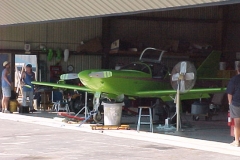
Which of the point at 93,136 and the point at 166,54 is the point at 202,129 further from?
the point at 166,54

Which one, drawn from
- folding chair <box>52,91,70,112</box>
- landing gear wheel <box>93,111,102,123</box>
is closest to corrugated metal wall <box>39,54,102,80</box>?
folding chair <box>52,91,70,112</box>

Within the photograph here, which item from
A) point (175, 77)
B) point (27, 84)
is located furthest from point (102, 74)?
point (27, 84)

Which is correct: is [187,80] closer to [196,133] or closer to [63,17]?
[196,133]

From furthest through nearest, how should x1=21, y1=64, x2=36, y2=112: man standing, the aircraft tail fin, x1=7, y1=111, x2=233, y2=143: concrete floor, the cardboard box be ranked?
the cardboard box → the aircraft tail fin → x1=21, y1=64, x2=36, y2=112: man standing → x1=7, y1=111, x2=233, y2=143: concrete floor

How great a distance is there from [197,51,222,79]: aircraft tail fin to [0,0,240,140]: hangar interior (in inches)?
78.6

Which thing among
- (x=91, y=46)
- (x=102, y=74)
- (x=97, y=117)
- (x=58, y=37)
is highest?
(x=58, y=37)

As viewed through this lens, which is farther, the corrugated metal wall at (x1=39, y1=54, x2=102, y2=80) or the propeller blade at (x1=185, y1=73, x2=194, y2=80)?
the corrugated metal wall at (x1=39, y1=54, x2=102, y2=80)

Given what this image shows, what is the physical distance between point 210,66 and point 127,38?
19.7 ft

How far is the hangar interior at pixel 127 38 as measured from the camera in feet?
85.7

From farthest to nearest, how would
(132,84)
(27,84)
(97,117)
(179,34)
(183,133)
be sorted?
(179,34) < (27,84) < (132,84) < (97,117) < (183,133)

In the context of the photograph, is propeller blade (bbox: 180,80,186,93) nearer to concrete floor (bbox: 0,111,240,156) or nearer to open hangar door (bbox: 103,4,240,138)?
concrete floor (bbox: 0,111,240,156)

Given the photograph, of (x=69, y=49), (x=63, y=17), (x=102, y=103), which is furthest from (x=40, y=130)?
(x=69, y=49)

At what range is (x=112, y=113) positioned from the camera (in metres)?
17.3

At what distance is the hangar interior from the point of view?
26125 millimetres
